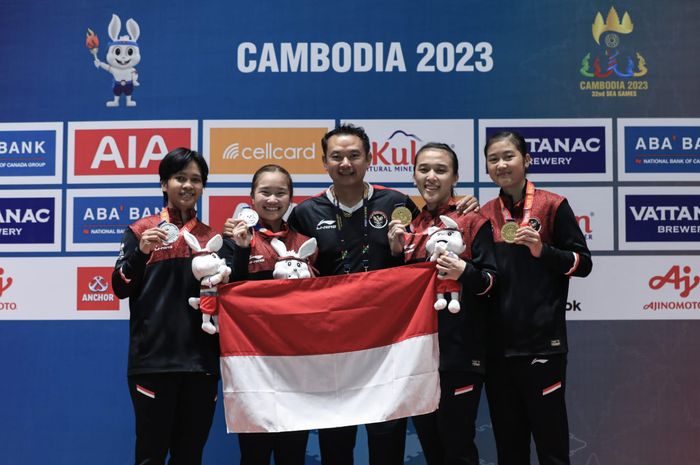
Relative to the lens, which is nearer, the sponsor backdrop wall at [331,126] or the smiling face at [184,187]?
the smiling face at [184,187]

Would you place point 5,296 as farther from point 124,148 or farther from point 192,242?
point 192,242

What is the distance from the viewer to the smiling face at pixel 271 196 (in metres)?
3.22

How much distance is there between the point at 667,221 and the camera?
14.5 feet

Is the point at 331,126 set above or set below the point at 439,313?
above

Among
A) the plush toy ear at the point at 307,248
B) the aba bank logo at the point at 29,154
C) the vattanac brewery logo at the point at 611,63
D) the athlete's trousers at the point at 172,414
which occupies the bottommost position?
the athlete's trousers at the point at 172,414

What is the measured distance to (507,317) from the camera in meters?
3.11

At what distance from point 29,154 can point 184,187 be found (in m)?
2.06

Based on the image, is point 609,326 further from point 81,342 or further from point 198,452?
point 81,342

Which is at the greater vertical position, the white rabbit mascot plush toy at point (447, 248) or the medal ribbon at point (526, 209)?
the medal ribbon at point (526, 209)

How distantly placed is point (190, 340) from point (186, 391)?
0.84ft

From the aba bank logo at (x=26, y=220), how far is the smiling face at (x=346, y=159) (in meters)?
2.42

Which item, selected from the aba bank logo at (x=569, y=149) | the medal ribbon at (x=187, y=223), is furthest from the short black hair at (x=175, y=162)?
Answer: the aba bank logo at (x=569, y=149)

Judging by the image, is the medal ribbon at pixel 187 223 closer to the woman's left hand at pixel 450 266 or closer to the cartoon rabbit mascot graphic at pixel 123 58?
the woman's left hand at pixel 450 266

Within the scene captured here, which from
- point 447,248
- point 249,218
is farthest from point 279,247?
point 447,248
